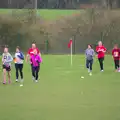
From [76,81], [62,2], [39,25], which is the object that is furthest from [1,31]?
[76,81]

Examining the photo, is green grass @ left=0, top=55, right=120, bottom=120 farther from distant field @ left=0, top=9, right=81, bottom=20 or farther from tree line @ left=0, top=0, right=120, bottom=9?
tree line @ left=0, top=0, right=120, bottom=9

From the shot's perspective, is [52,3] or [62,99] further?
[52,3]

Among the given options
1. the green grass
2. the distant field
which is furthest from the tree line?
the green grass

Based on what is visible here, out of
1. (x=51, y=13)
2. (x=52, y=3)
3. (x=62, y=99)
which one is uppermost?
(x=52, y=3)

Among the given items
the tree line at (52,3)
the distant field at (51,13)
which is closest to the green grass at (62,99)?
the distant field at (51,13)

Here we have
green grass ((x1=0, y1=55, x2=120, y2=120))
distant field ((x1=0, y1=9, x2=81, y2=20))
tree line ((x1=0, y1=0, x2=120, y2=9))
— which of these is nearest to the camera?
green grass ((x1=0, y1=55, x2=120, y2=120))

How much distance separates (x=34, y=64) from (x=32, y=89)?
246cm

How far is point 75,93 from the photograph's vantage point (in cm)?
1688

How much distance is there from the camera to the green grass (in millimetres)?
12516

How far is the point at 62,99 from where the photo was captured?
1539 centimetres

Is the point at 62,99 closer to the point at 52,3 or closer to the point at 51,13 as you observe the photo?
the point at 51,13

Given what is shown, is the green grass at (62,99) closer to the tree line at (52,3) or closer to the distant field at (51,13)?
the distant field at (51,13)

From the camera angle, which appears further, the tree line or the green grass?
the tree line

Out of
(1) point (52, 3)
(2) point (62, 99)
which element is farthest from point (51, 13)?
(2) point (62, 99)
